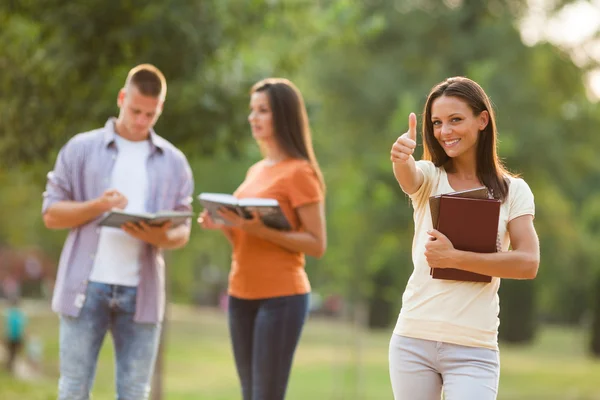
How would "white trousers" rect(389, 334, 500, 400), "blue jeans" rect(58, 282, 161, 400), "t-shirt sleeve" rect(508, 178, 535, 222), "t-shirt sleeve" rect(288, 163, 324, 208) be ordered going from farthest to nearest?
"t-shirt sleeve" rect(288, 163, 324, 208) → "blue jeans" rect(58, 282, 161, 400) → "t-shirt sleeve" rect(508, 178, 535, 222) → "white trousers" rect(389, 334, 500, 400)

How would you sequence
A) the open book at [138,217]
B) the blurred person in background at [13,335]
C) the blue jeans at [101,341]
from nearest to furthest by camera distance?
1. the open book at [138,217]
2. the blue jeans at [101,341]
3. the blurred person in background at [13,335]

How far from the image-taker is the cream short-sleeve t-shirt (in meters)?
3.59

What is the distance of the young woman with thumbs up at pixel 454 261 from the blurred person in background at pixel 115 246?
150 cm

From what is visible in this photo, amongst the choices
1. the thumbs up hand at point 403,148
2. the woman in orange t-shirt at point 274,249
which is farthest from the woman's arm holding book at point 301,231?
the thumbs up hand at point 403,148

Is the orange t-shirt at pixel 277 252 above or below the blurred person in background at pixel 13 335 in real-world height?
above

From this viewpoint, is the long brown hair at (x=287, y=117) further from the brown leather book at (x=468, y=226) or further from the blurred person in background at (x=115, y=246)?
the brown leather book at (x=468, y=226)

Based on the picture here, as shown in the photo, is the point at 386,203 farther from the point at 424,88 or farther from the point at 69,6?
the point at 69,6

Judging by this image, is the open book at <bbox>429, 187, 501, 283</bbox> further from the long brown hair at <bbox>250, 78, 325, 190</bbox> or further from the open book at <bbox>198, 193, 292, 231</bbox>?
the long brown hair at <bbox>250, 78, 325, 190</bbox>

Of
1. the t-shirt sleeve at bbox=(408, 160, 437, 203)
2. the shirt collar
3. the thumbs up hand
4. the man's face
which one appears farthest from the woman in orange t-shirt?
the thumbs up hand

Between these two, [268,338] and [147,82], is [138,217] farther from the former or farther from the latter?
[268,338]

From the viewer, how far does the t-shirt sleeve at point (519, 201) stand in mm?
3693

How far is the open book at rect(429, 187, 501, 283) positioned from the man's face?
5.74 ft

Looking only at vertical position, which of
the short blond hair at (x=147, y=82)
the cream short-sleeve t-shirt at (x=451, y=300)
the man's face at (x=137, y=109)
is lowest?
the cream short-sleeve t-shirt at (x=451, y=300)

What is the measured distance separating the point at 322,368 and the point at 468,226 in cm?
2147
